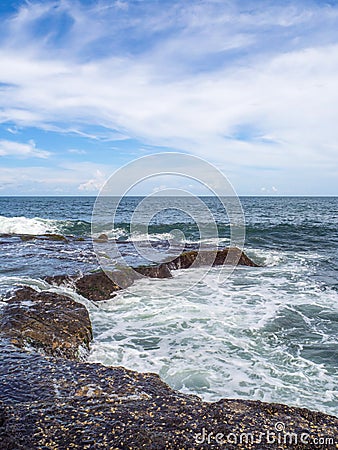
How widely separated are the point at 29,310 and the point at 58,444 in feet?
12.2

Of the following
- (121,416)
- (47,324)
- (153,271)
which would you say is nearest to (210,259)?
(153,271)

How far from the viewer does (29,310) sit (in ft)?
19.9

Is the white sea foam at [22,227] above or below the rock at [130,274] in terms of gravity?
above

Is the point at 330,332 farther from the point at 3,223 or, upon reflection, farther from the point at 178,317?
the point at 3,223

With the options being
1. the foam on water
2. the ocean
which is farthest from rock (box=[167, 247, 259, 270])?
the foam on water

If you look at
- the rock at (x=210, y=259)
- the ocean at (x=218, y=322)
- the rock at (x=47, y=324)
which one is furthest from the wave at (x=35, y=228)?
the rock at (x=47, y=324)

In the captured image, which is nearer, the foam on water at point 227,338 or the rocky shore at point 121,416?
the rocky shore at point 121,416

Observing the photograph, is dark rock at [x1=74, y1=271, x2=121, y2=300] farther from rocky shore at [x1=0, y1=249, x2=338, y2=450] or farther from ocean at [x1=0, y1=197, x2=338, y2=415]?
rocky shore at [x1=0, y1=249, x2=338, y2=450]

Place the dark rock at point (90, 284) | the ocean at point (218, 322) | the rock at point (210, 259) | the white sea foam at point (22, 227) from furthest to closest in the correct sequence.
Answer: the white sea foam at point (22, 227)
the rock at point (210, 259)
the dark rock at point (90, 284)
the ocean at point (218, 322)

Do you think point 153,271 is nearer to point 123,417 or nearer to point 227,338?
point 227,338

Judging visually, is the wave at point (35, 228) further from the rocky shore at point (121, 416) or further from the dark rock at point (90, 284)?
the rocky shore at point (121, 416)

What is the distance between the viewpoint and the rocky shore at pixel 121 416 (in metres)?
2.78

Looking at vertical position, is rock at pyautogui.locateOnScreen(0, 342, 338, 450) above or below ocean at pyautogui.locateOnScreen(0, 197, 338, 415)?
above

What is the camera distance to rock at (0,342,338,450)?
2.77 meters
